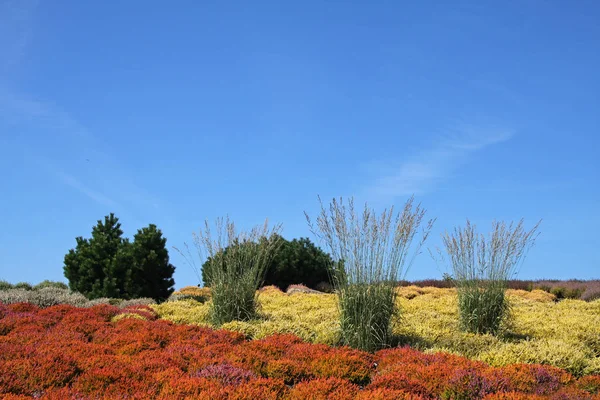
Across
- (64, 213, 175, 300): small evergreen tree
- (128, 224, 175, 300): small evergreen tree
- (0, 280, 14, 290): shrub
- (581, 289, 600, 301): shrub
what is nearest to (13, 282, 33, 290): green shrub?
(0, 280, 14, 290): shrub

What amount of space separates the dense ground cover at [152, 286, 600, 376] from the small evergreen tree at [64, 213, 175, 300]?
2.61 meters

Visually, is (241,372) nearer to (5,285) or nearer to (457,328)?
(457,328)

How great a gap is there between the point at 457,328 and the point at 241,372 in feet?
16.2

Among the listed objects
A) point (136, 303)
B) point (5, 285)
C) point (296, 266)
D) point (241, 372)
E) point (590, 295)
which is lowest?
point (241, 372)

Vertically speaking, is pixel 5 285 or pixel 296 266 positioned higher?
pixel 296 266

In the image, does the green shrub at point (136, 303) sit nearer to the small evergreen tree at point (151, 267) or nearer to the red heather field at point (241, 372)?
the small evergreen tree at point (151, 267)

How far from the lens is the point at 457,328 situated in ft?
29.9

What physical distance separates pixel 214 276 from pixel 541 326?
5953 mm

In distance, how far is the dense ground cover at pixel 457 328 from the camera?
23.6ft

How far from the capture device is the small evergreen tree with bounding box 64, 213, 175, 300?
14.7 metres

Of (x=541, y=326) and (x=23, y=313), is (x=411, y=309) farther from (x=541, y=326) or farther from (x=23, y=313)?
(x=23, y=313)

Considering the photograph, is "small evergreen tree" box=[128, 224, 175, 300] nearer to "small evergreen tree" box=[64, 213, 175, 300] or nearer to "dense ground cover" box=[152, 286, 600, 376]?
"small evergreen tree" box=[64, 213, 175, 300]

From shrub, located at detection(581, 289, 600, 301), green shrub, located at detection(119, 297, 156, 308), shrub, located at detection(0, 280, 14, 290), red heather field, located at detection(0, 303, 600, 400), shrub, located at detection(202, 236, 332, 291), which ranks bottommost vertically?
red heather field, located at detection(0, 303, 600, 400)

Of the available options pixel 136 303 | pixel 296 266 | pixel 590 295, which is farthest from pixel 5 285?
pixel 590 295
